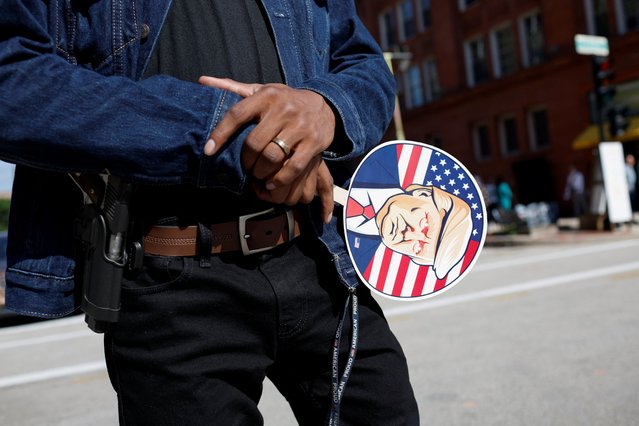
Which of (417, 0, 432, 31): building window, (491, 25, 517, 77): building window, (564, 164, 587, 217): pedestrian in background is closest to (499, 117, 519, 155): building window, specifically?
(491, 25, 517, 77): building window

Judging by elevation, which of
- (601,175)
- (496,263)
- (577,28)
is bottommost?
(496,263)

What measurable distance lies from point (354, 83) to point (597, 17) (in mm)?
22979

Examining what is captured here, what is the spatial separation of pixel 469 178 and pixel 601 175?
13.9 metres

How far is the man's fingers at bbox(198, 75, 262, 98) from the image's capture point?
1206mm

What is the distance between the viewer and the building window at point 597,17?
2125 centimetres

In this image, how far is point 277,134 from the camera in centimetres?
113

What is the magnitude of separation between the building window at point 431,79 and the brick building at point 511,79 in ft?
0.15

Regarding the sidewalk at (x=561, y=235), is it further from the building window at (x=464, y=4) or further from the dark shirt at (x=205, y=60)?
the building window at (x=464, y=4)

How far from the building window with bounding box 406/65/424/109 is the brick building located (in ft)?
0.15

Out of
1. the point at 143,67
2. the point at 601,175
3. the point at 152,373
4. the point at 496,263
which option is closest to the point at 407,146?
the point at 143,67

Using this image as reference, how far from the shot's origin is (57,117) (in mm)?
1097

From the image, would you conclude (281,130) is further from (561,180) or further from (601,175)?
(561,180)

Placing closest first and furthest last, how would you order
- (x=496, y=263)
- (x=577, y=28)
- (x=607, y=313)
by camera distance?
1. (x=607, y=313)
2. (x=496, y=263)
3. (x=577, y=28)

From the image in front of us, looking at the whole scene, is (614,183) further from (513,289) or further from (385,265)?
(385,265)
